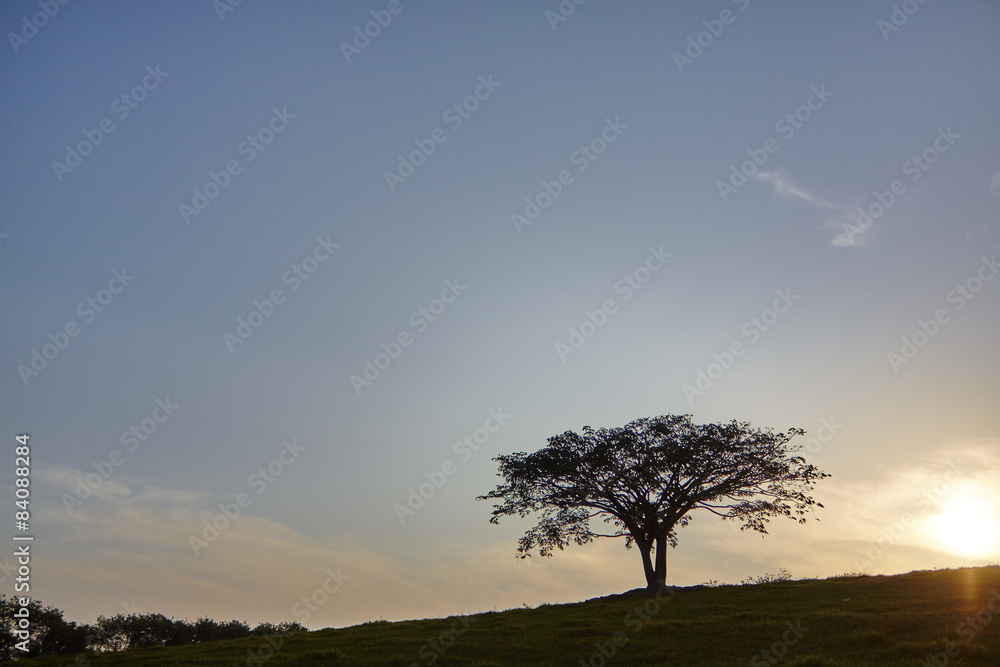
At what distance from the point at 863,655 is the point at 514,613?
1935cm

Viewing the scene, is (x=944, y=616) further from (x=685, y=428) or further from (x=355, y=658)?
(x=685, y=428)

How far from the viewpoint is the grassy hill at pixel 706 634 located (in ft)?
61.8

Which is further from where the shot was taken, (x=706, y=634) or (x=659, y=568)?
(x=659, y=568)

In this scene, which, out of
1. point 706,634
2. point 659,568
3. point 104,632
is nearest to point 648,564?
point 659,568

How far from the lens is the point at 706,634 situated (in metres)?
23.8

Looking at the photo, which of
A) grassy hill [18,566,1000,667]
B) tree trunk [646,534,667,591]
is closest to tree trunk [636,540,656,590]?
tree trunk [646,534,667,591]

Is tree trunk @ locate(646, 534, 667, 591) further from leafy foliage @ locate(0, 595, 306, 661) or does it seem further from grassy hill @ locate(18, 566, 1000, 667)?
leafy foliage @ locate(0, 595, 306, 661)

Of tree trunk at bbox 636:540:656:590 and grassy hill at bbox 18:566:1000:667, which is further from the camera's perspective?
tree trunk at bbox 636:540:656:590

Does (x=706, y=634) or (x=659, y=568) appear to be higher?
(x=659, y=568)

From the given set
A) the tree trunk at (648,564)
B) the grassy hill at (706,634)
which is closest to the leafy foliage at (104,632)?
the grassy hill at (706,634)

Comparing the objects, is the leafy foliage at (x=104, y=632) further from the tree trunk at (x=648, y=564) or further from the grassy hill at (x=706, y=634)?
the tree trunk at (x=648, y=564)

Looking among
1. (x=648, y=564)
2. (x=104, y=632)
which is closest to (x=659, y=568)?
(x=648, y=564)

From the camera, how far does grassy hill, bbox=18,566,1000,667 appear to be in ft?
61.8

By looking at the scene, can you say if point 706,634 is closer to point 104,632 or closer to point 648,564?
point 648,564
